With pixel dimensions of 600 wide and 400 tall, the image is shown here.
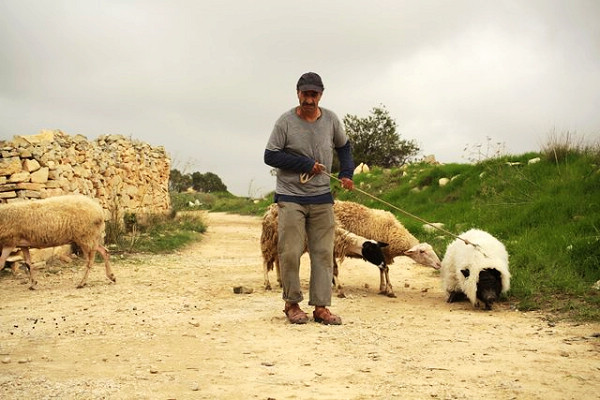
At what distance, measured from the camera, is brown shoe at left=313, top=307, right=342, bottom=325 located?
5.96 metres

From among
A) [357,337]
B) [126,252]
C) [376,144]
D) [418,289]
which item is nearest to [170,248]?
[126,252]

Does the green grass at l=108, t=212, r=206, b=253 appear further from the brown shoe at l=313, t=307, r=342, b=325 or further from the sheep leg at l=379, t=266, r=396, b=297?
the brown shoe at l=313, t=307, r=342, b=325

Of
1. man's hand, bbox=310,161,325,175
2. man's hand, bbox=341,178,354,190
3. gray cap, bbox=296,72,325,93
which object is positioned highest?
gray cap, bbox=296,72,325,93

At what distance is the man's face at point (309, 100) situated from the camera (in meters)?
5.92

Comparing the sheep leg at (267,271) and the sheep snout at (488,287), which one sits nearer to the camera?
the sheep snout at (488,287)

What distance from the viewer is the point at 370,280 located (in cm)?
951

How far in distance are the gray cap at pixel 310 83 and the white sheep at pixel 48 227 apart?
178 inches

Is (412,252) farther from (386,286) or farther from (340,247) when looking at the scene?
(340,247)

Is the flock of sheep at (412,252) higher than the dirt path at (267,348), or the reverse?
the flock of sheep at (412,252)

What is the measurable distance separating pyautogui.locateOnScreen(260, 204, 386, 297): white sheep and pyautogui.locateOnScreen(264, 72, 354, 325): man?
1216 mm

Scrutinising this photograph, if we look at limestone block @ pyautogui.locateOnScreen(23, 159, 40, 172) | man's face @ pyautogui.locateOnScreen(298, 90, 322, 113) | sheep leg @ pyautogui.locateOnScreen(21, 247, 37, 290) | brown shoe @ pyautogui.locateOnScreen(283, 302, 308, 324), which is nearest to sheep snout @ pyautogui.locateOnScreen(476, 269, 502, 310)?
brown shoe @ pyautogui.locateOnScreen(283, 302, 308, 324)

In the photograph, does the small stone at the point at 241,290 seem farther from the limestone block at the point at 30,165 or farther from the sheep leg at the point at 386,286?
the limestone block at the point at 30,165

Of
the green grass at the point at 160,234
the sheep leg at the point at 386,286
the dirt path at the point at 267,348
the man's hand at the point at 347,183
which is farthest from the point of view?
the green grass at the point at 160,234

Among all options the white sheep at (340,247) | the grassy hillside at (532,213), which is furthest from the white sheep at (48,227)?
the grassy hillside at (532,213)
